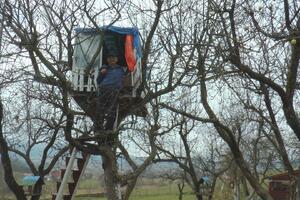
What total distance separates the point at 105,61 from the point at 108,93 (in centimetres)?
195

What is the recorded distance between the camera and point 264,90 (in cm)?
1538

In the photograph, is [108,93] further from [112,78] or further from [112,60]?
[112,60]

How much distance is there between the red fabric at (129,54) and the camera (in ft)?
37.0

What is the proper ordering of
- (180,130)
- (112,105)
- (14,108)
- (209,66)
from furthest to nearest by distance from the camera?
(180,130) < (14,108) < (209,66) < (112,105)

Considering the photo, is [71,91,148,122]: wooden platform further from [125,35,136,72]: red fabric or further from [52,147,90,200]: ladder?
[52,147,90,200]: ladder

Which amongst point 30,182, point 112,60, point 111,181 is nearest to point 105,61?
point 112,60

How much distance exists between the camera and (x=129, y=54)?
448 inches

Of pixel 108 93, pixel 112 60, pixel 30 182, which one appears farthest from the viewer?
pixel 30 182

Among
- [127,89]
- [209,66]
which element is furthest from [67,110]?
[209,66]

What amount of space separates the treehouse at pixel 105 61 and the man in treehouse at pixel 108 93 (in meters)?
0.16

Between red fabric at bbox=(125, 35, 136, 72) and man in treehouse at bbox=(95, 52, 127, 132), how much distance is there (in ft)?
1.33

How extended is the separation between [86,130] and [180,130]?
497 inches

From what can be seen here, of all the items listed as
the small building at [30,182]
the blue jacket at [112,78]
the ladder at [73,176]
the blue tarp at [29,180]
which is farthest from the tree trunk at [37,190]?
the blue jacket at [112,78]

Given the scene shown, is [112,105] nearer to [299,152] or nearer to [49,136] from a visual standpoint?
[49,136]
